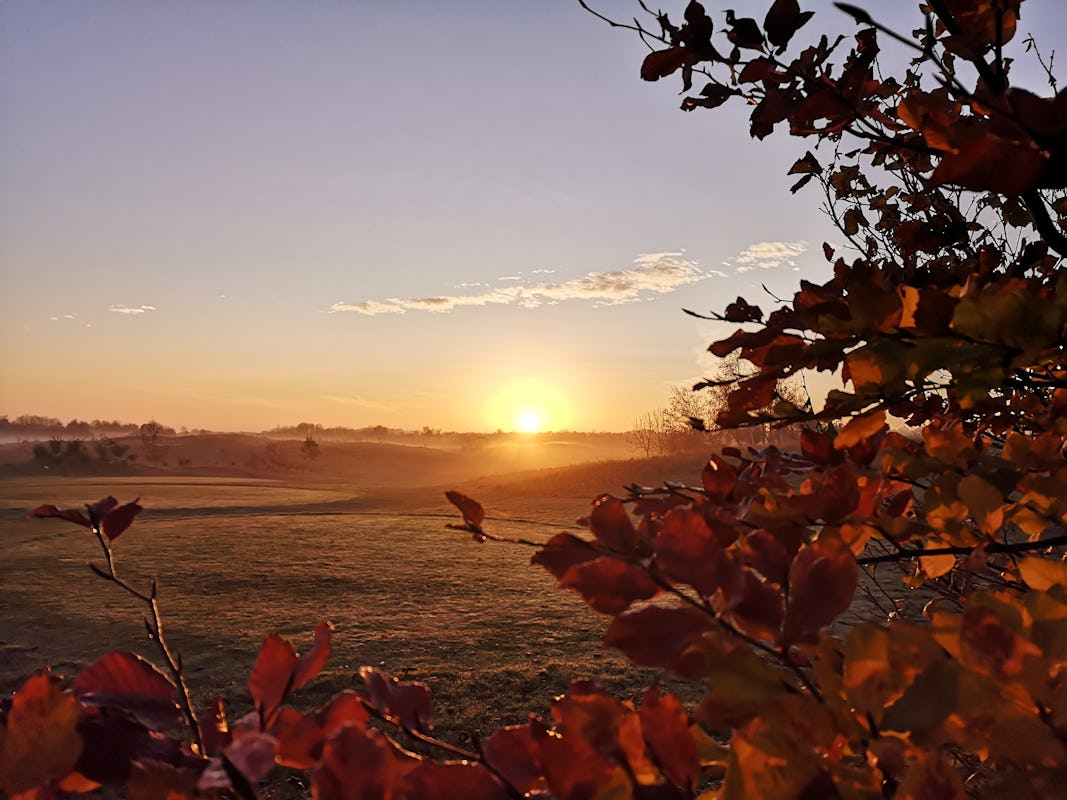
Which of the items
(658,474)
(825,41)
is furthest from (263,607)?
(658,474)

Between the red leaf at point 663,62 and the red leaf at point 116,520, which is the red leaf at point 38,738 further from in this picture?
the red leaf at point 663,62

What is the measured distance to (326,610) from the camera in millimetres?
7160

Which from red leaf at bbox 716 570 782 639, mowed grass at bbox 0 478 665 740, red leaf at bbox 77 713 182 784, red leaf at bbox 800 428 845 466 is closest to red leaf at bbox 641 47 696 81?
red leaf at bbox 800 428 845 466

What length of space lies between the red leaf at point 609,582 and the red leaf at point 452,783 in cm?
16

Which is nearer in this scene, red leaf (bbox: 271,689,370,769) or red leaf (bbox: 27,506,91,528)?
red leaf (bbox: 271,689,370,769)

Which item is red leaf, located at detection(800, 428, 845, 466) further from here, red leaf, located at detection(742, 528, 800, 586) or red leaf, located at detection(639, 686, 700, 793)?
red leaf, located at detection(639, 686, 700, 793)

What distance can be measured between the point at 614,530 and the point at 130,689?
450 mm

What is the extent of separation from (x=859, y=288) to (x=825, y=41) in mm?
1094

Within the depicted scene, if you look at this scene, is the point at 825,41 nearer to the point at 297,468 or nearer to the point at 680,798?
the point at 680,798

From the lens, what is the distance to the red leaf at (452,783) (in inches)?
19.0

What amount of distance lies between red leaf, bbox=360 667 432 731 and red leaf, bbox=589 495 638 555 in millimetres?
221

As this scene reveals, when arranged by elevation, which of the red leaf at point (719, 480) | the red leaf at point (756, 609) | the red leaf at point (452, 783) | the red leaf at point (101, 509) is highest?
the red leaf at point (719, 480)

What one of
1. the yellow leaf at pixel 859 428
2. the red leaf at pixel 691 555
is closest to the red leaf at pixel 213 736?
the red leaf at pixel 691 555

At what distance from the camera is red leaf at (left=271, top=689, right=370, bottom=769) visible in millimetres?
552
